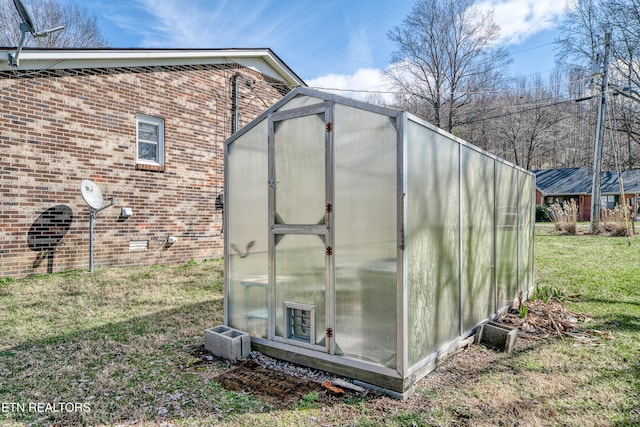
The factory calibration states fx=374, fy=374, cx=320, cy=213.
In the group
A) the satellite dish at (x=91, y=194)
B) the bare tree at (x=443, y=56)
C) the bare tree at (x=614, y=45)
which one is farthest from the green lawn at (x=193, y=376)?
the bare tree at (x=443, y=56)

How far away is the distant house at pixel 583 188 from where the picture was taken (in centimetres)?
2786

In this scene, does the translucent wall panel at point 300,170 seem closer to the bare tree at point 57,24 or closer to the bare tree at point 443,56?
the bare tree at point 57,24

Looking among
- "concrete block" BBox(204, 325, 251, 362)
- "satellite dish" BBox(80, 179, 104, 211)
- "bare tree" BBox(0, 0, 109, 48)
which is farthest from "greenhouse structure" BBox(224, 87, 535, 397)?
→ "bare tree" BBox(0, 0, 109, 48)

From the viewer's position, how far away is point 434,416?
8.75 ft

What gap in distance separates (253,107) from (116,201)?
4.85 meters

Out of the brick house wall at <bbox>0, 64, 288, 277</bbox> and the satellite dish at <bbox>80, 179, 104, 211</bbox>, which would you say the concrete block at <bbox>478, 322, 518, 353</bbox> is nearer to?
the satellite dish at <bbox>80, 179, 104, 211</bbox>

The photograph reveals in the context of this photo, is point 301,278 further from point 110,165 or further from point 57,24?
point 57,24

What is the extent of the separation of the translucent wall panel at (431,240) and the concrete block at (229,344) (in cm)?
169

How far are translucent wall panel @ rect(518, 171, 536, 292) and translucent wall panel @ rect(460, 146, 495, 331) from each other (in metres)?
1.69

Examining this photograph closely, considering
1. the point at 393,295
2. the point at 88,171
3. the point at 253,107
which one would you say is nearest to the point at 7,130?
the point at 88,171

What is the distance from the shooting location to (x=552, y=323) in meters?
4.74

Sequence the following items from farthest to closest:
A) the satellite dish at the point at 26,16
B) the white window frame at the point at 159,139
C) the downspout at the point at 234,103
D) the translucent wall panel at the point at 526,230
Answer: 1. the downspout at the point at 234,103
2. the white window frame at the point at 159,139
3. the translucent wall panel at the point at 526,230
4. the satellite dish at the point at 26,16

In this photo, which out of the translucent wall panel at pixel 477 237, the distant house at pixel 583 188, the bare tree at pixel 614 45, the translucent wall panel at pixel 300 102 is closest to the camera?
the translucent wall panel at pixel 300 102

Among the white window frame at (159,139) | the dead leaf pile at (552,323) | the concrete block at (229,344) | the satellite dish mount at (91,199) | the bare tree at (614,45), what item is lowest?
the dead leaf pile at (552,323)
